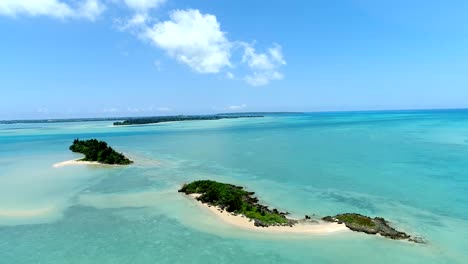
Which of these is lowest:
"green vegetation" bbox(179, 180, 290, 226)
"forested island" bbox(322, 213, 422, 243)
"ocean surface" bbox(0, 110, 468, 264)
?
"ocean surface" bbox(0, 110, 468, 264)

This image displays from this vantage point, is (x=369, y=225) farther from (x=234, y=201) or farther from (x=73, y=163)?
(x=73, y=163)

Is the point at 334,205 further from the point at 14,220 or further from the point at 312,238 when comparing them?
the point at 14,220

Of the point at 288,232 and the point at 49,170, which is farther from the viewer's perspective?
the point at 49,170

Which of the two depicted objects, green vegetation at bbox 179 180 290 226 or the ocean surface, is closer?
the ocean surface

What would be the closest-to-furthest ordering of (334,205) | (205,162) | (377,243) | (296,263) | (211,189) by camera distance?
1. (296,263)
2. (377,243)
3. (334,205)
4. (211,189)
5. (205,162)

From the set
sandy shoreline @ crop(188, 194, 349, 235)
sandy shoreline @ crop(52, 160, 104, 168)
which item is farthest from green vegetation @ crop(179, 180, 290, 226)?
sandy shoreline @ crop(52, 160, 104, 168)

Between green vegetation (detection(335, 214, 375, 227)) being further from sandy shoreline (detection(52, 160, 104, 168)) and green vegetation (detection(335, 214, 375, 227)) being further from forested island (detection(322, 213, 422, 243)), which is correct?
sandy shoreline (detection(52, 160, 104, 168))

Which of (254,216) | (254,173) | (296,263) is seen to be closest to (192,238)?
(254,216)
